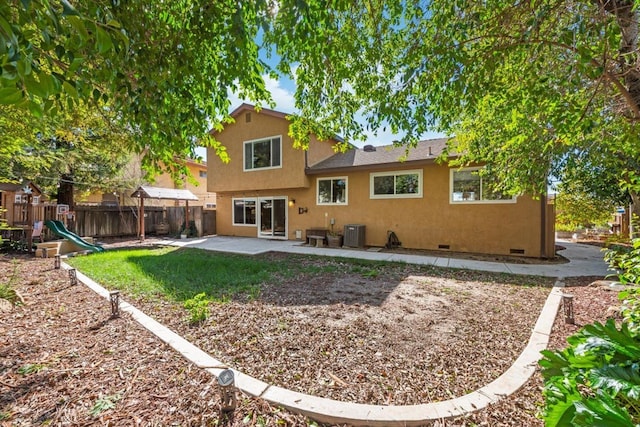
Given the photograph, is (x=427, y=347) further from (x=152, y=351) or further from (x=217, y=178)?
(x=217, y=178)

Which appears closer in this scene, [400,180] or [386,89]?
[386,89]

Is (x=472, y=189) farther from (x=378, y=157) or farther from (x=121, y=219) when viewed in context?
(x=121, y=219)

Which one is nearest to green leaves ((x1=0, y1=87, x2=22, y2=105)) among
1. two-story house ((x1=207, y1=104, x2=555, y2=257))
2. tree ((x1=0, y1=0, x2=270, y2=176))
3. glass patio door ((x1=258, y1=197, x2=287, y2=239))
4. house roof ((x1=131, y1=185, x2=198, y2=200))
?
tree ((x1=0, y1=0, x2=270, y2=176))

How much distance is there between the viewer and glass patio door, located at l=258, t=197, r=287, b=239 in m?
13.4

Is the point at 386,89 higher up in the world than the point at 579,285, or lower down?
higher up

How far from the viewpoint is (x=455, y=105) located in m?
4.04

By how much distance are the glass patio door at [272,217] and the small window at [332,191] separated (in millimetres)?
2066

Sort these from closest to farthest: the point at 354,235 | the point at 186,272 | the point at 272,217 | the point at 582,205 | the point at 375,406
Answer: the point at 375,406
the point at 186,272
the point at 354,235
the point at 582,205
the point at 272,217

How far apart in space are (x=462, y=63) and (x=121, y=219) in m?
16.3

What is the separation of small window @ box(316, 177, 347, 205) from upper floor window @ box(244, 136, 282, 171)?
233 cm

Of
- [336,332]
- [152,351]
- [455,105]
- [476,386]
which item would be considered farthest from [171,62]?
[476,386]

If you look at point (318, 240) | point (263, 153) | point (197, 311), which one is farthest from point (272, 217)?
point (197, 311)

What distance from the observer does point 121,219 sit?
45.8ft

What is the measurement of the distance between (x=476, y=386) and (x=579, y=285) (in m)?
5.07
